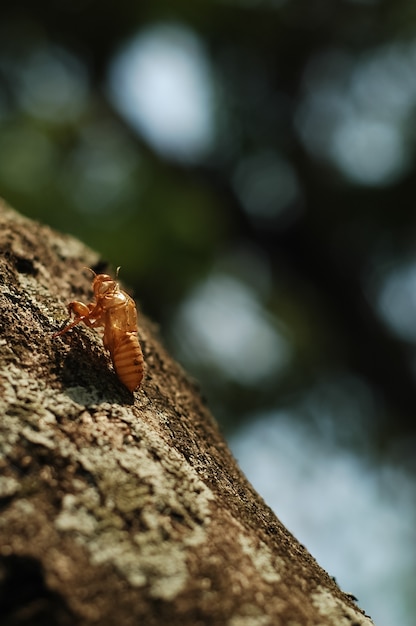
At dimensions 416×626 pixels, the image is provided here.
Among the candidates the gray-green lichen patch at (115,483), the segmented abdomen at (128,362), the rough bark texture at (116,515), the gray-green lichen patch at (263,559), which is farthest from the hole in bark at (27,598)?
the segmented abdomen at (128,362)

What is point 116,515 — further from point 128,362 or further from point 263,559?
point 128,362

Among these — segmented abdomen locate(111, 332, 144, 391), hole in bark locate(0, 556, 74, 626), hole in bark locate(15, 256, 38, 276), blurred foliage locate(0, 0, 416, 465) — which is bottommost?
hole in bark locate(0, 556, 74, 626)

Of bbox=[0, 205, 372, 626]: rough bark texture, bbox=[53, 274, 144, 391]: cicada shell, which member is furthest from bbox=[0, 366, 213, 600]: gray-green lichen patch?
bbox=[53, 274, 144, 391]: cicada shell

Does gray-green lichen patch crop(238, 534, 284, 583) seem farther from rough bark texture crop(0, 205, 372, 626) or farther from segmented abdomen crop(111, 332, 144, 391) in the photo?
segmented abdomen crop(111, 332, 144, 391)

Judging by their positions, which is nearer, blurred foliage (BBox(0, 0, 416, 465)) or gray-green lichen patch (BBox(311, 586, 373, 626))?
gray-green lichen patch (BBox(311, 586, 373, 626))

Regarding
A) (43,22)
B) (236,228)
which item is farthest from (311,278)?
(43,22)

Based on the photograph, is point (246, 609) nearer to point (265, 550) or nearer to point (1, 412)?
point (265, 550)

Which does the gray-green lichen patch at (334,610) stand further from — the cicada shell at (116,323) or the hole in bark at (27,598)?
the cicada shell at (116,323)
